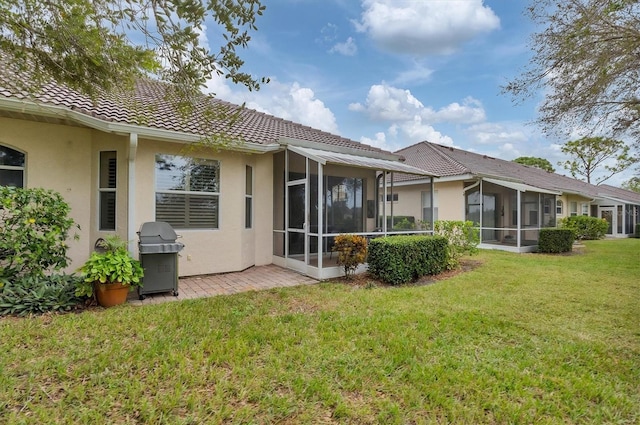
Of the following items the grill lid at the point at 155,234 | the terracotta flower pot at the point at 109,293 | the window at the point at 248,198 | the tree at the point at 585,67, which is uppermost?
the tree at the point at 585,67

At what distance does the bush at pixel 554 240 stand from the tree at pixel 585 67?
290 inches

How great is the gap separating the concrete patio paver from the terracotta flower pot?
1.20 feet

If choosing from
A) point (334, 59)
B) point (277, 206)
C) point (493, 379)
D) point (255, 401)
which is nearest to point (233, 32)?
point (255, 401)

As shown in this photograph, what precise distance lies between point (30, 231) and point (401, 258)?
8396 mm

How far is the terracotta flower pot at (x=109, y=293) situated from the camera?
615 cm

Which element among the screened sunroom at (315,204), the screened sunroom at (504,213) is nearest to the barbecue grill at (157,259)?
the screened sunroom at (315,204)

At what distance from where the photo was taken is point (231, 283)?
8375mm

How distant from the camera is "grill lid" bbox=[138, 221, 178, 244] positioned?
7.07m

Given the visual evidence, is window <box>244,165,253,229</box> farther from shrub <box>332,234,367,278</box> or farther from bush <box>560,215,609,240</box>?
bush <box>560,215,609,240</box>

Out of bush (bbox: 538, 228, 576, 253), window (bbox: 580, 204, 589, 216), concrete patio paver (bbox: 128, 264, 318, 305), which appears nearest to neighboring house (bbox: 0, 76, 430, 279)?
concrete patio paver (bbox: 128, 264, 318, 305)

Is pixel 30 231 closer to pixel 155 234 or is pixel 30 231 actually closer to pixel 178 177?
pixel 155 234

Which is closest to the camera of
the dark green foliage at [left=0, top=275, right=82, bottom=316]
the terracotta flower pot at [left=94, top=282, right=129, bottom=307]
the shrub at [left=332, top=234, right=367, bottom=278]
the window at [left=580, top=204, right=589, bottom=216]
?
the dark green foliage at [left=0, top=275, right=82, bottom=316]

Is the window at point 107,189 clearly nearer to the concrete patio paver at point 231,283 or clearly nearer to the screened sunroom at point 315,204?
the concrete patio paver at point 231,283

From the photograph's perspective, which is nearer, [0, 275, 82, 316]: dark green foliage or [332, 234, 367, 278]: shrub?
[0, 275, 82, 316]: dark green foliage
